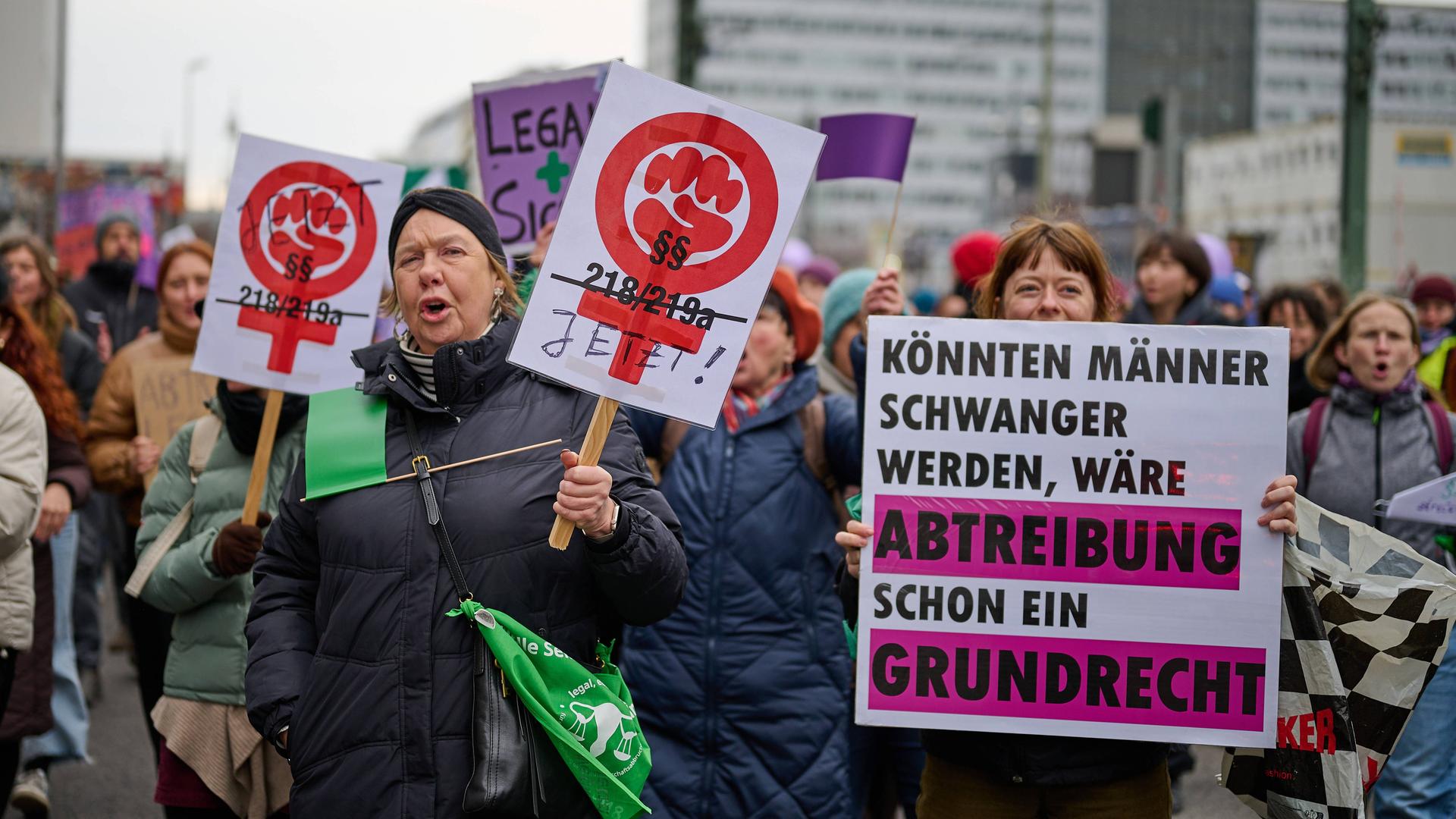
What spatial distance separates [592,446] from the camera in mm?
2994

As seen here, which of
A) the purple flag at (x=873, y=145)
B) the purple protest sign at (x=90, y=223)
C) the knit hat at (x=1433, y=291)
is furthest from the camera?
the purple protest sign at (x=90, y=223)

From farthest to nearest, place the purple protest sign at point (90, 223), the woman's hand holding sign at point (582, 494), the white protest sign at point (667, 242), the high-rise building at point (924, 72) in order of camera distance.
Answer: the high-rise building at point (924, 72) → the purple protest sign at point (90, 223) → the white protest sign at point (667, 242) → the woman's hand holding sign at point (582, 494)

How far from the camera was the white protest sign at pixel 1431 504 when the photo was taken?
16.0 feet

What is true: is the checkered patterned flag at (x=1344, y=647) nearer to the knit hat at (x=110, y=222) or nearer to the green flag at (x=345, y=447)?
the green flag at (x=345, y=447)

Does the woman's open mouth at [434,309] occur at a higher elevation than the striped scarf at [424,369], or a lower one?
higher

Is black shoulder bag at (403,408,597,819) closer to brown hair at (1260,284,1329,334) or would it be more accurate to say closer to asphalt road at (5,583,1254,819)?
asphalt road at (5,583,1254,819)

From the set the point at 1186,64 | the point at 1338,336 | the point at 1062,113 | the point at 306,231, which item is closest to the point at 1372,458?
the point at 1338,336

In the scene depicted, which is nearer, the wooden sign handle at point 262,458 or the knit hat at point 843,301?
the wooden sign handle at point 262,458

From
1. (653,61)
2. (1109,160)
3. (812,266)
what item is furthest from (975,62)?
(812,266)

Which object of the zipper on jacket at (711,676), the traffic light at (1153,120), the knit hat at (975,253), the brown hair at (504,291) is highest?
the traffic light at (1153,120)

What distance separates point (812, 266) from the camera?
33.8ft

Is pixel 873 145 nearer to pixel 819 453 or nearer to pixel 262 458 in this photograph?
pixel 819 453

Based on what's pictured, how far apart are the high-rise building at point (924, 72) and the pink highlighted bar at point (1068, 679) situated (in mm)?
138922

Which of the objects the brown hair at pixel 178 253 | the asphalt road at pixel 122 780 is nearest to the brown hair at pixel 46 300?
the brown hair at pixel 178 253
